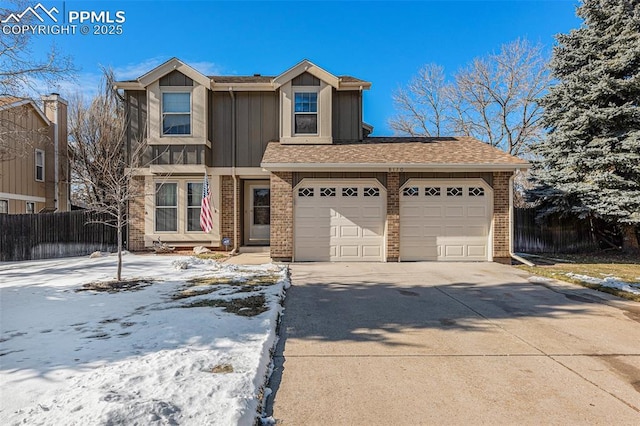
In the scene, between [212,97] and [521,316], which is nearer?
[521,316]

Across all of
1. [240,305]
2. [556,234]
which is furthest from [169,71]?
[556,234]

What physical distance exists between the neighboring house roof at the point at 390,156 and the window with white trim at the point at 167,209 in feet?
12.2

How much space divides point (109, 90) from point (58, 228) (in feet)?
30.1

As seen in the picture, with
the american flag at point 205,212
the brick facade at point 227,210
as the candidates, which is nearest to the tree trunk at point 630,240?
the brick facade at point 227,210

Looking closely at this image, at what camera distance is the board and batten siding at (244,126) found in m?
12.8

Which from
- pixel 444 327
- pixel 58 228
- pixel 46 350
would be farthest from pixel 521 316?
pixel 58 228

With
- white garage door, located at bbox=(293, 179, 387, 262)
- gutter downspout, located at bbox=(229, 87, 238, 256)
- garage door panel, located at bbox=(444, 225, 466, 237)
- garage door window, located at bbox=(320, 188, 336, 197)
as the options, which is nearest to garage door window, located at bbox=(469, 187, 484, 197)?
garage door panel, located at bbox=(444, 225, 466, 237)

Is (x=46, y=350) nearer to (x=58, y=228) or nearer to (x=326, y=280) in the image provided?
(x=326, y=280)

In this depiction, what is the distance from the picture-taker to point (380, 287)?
23.4 ft

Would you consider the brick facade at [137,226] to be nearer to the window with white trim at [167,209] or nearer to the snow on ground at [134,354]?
the window with white trim at [167,209]

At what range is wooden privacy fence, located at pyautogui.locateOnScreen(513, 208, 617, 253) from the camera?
44.4ft

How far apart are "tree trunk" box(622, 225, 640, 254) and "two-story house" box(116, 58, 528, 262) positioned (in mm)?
5738

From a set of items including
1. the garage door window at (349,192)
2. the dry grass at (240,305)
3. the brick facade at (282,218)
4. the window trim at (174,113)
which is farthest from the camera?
the window trim at (174,113)

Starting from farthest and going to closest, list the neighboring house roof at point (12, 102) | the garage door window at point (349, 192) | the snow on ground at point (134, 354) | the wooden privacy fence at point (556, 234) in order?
the wooden privacy fence at point (556, 234) → the garage door window at point (349, 192) → the neighboring house roof at point (12, 102) → the snow on ground at point (134, 354)
